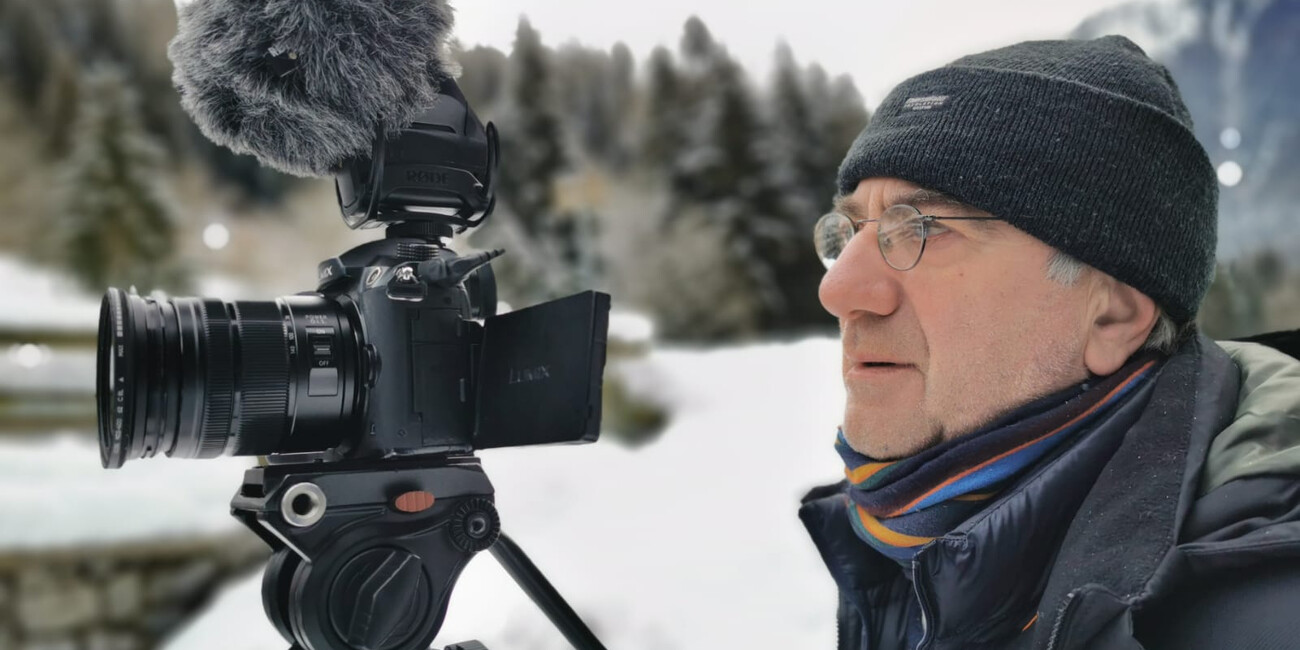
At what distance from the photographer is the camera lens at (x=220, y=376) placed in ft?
2.56

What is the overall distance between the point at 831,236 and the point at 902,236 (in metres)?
0.17

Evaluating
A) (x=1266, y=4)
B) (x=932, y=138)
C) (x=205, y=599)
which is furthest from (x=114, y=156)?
(x=1266, y=4)

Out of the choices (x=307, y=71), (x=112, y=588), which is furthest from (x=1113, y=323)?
(x=112, y=588)

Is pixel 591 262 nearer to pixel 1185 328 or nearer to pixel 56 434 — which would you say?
pixel 56 434

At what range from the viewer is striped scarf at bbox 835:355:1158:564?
0.79 metres

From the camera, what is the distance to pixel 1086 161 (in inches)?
30.8

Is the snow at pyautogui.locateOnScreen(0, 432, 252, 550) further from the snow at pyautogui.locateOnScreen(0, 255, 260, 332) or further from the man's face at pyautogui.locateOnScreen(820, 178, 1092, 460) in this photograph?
the man's face at pyautogui.locateOnScreen(820, 178, 1092, 460)

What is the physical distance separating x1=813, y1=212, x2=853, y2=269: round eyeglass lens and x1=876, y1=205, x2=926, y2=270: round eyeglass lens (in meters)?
0.08

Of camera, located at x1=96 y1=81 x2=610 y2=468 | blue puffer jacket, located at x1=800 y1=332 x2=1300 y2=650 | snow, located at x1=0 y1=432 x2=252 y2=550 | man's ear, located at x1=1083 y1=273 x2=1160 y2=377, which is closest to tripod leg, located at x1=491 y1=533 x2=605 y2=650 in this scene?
camera, located at x1=96 y1=81 x2=610 y2=468

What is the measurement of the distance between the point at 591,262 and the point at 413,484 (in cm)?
106

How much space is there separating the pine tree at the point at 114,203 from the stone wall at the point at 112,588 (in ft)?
1.57

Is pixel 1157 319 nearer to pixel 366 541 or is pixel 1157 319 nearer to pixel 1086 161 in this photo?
pixel 1086 161

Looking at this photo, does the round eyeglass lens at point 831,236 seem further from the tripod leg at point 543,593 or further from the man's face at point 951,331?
the tripod leg at point 543,593

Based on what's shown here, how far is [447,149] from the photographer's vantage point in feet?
3.00
